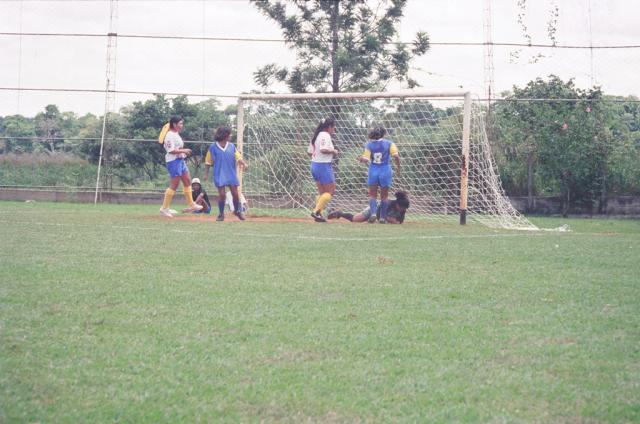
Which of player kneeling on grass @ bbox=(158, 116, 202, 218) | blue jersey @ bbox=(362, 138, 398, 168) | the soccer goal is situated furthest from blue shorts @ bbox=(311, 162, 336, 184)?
player kneeling on grass @ bbox=(158, 116, 202, 218)

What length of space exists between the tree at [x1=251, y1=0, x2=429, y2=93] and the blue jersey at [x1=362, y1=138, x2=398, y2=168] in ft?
18.1

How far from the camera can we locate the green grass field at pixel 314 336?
144 inches

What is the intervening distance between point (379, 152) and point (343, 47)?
5850 mm

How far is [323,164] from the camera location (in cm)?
1480

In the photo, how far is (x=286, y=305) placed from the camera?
5.73 m

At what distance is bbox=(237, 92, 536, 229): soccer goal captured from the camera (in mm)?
Answer: 17250

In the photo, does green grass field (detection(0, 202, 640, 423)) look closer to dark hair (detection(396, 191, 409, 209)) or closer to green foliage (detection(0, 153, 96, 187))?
dark hair (detection(396, 191, 409, 209))

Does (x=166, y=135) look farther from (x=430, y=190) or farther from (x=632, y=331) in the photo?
(x=632, y=331)

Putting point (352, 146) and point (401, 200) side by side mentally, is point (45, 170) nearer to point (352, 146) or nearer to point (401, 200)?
point (352, 146)

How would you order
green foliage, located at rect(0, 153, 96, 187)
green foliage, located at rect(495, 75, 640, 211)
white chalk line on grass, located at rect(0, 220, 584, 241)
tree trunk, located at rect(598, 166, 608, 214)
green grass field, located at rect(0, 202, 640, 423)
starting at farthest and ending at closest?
green foliage, located at rect(0, 153, 96, 187) → tree trunk, located at rect(598, 166, 608, 214) → green foliage, located at rect(495, 75, 640, 211) → white chalk line on grass, located at rect(0, 220, 584, 241) → green grass field, located at rect(0, 202, 640, 423)

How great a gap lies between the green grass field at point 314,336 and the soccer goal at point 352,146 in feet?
27.9

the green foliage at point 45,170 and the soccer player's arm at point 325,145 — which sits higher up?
the soccer player's arm at point 325,145

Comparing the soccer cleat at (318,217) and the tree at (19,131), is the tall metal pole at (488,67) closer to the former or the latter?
the soccer cleat at (318,217)

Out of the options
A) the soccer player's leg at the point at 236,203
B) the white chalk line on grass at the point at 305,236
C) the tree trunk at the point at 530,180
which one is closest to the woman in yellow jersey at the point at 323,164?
the soccer player's leg at the point at 236,203
